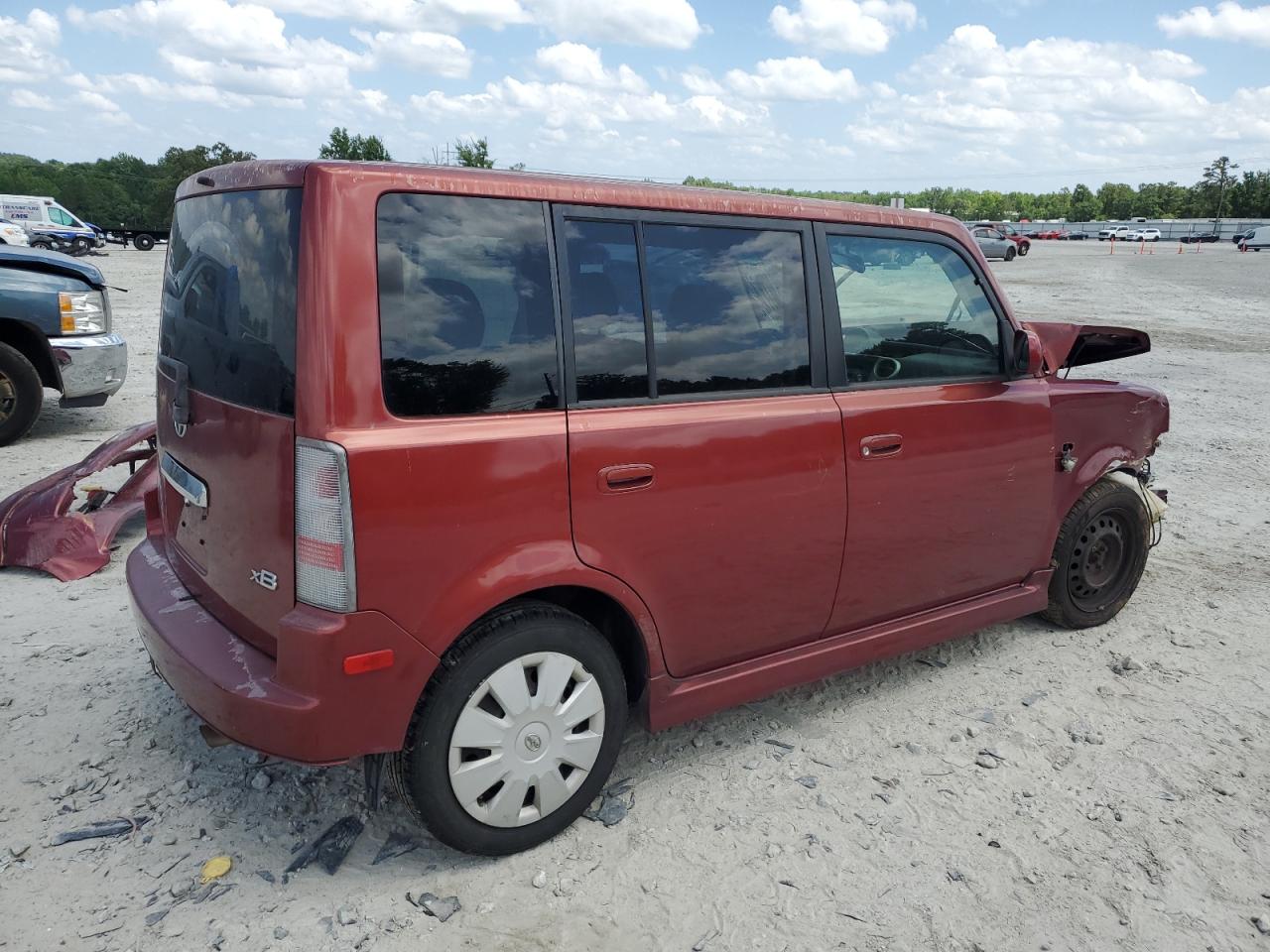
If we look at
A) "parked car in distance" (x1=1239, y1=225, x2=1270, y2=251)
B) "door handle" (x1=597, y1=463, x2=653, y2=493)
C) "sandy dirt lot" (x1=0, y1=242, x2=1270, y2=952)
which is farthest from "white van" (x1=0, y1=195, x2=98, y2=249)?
"parked car in distance" (x1=1239, y1=225, x2=1270, y2=251)

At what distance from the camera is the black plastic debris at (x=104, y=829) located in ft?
9.22

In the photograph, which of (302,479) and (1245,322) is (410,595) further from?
(1245,322)

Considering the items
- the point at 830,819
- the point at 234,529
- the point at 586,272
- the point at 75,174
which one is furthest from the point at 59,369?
the point at 75,174

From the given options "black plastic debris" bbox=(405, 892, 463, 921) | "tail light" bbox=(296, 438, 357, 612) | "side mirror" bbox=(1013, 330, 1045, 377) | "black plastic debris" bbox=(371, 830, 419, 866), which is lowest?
"black plastic debris" bbox=(405, 892, 463, 921)

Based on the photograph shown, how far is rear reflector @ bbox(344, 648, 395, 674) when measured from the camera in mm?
2359

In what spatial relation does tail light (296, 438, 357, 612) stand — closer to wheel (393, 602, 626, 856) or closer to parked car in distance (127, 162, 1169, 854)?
parked car in distance (127, 162, 1169, 854)

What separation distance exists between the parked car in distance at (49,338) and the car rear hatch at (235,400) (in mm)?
5204

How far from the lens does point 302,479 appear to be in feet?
7.65

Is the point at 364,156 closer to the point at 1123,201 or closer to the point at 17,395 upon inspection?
the point at 17,395

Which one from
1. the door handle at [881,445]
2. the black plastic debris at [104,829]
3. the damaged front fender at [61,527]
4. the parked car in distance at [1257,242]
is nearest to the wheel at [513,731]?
the black plastic debris at [104,829]

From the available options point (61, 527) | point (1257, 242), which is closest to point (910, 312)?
point (61, 527)

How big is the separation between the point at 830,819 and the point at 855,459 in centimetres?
120

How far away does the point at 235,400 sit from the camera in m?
2.58

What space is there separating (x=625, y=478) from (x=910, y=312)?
154 centimetres
